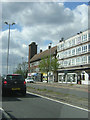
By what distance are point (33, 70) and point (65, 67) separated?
34.6 meters

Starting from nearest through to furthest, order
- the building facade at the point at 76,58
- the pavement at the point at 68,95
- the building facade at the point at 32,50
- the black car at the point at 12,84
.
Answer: the pavement at the point at 68,95
the black car at the point at 12,84
the building facade at the point at 76,58
the building facade at the point at 32,50

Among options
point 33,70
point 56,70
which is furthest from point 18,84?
point 33,70

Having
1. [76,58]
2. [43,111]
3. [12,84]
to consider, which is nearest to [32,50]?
[76,58]

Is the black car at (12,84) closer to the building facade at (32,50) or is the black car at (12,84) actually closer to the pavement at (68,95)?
the pavement at (68,95)

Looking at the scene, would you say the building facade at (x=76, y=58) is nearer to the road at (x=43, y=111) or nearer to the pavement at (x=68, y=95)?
the pavement at (x=68, y=95)

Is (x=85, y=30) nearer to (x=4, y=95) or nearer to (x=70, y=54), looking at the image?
(x=70, y=54)

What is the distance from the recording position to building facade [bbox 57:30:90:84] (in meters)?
45.9

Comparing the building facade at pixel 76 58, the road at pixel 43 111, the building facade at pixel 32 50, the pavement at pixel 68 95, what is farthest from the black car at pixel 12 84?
the building facade at pixel 32 50

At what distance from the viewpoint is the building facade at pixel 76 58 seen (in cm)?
4593

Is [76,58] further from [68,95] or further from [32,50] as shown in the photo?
[32,50]

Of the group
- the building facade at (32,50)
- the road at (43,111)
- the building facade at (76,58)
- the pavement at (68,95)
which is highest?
the building facade at (32,50)

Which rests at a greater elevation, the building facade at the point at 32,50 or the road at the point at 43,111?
the building facade at the point at 32,50

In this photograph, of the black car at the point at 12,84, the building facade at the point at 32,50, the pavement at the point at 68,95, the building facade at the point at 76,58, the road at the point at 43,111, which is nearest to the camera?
the road at the point at 43,111

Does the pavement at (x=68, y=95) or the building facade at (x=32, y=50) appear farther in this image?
the building facade at (x=32, y=50)
